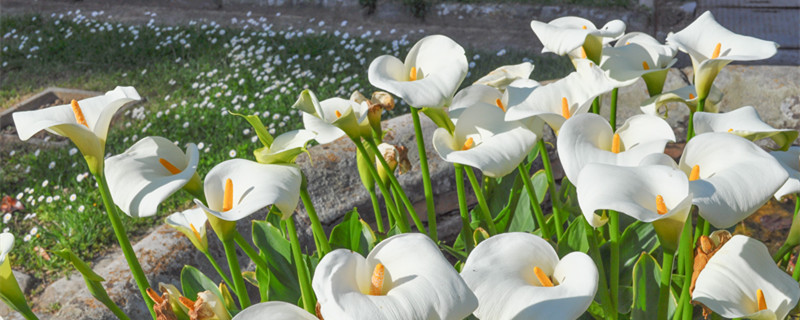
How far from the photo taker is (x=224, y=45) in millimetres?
3748

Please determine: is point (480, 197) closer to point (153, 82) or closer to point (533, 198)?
point (533, 198)

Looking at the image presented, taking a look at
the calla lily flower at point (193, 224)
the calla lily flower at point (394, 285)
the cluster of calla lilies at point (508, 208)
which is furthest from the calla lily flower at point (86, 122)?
the calla lily flower at point (394, 285)

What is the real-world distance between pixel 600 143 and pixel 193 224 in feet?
1.64

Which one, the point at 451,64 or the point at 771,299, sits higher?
the point at 451,64

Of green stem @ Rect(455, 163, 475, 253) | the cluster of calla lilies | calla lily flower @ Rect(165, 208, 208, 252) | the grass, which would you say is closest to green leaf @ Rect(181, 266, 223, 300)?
the cluster of calla lilies

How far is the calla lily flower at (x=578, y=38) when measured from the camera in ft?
2.96

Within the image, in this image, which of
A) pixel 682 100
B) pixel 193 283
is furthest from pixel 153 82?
pixel 682 100

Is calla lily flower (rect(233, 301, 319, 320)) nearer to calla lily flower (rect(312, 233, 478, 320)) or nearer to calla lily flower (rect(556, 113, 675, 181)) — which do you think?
calla lily flower (rect(312, 233, 478, 320))

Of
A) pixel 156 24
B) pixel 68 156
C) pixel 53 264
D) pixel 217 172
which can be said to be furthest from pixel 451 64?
pixel 156 24

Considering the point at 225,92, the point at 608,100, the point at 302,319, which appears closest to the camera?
the point at 302,319

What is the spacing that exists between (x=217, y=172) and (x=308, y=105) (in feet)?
0.44

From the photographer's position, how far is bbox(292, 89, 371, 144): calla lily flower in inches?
34.6

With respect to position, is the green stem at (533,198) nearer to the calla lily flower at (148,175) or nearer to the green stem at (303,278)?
the green stem at (303,278)

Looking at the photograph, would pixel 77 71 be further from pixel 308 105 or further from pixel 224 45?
pixel 308 105
